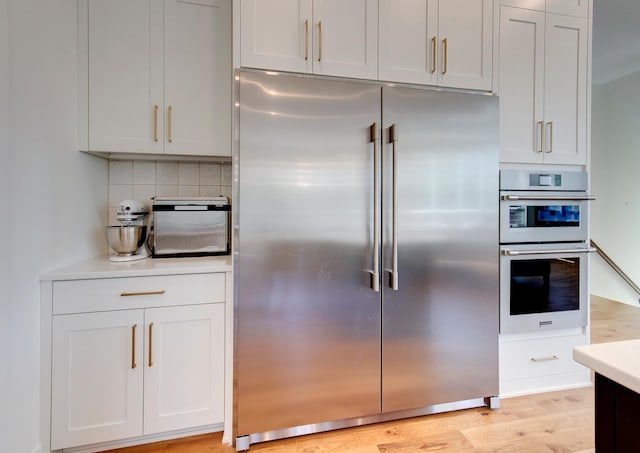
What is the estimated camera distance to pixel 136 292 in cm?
149

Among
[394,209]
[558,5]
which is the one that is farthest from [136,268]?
[558,5]

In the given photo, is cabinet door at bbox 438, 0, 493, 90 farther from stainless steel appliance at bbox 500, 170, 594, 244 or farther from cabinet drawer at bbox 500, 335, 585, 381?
cabinet drawer at bbox 500, 335, 585, 381

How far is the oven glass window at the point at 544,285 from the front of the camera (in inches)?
74.4

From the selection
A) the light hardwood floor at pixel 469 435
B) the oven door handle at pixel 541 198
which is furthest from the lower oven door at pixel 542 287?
the light hardwood floor at pixel 469 435

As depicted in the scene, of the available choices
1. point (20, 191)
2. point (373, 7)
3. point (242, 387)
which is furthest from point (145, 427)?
point (373, 7)

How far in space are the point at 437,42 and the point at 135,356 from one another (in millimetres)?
2241

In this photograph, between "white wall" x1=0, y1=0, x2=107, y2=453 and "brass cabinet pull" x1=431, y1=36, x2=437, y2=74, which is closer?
"white wall" x1=0, y1=0, x2=107, y2=453

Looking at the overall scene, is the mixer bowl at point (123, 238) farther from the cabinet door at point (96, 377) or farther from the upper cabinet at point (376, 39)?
the upper cabinet at point (376, 39)

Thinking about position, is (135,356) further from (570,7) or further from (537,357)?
(570,7)

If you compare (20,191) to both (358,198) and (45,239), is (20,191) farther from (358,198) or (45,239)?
(358,198)

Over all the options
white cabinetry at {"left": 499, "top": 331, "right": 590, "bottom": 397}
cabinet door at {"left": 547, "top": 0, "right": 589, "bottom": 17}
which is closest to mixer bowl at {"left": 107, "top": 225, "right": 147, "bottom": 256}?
white cabinetry at {"left": 499, "top": 331, "right": 590, "bottom": 397}

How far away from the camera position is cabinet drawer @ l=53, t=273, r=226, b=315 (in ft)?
4.65

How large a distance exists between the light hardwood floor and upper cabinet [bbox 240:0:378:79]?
6.13 ft

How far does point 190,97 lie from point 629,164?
5.17 metres
